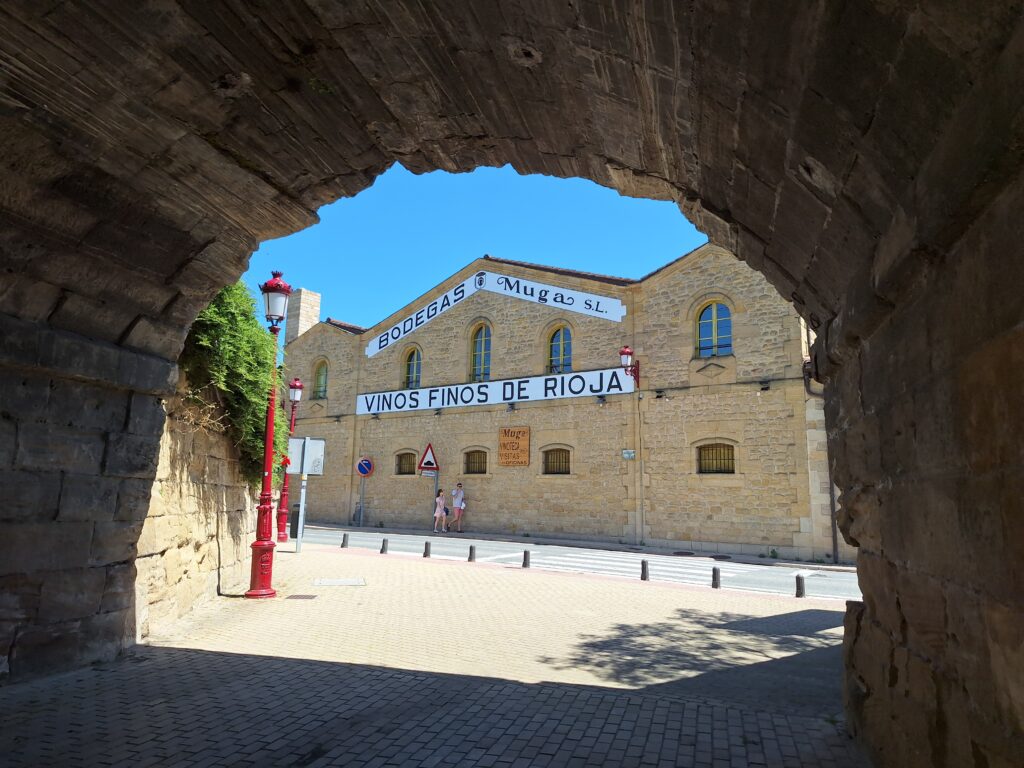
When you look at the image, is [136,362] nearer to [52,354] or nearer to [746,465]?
[52,354]

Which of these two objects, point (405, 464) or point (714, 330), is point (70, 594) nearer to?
point (714, 330)

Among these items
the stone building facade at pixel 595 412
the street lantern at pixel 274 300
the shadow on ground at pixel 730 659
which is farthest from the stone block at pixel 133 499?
the stone building facade at pixel 595 412

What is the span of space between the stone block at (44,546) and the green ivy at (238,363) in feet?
7.44

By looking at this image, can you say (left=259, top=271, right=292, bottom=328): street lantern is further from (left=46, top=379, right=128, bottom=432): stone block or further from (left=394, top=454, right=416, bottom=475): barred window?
(left=394, top=454, right=416, bottom=475): barred window

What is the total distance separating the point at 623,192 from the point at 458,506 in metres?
17.7

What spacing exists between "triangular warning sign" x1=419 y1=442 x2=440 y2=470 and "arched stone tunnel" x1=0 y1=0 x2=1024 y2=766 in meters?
16.7

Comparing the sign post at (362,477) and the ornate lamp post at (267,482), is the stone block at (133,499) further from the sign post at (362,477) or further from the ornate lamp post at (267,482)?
Result: the sign post at (362,477)

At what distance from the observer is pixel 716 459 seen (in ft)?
56.5

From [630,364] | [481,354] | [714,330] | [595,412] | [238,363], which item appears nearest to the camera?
[238,363]

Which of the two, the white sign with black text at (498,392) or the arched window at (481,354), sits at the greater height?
the arched window at (481,354)

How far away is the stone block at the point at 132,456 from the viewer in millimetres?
5246

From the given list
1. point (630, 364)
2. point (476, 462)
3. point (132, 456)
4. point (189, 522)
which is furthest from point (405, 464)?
point (132, 456)

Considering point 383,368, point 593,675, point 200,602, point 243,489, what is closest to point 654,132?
point 593,675

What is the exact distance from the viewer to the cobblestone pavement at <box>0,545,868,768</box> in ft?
12.2
